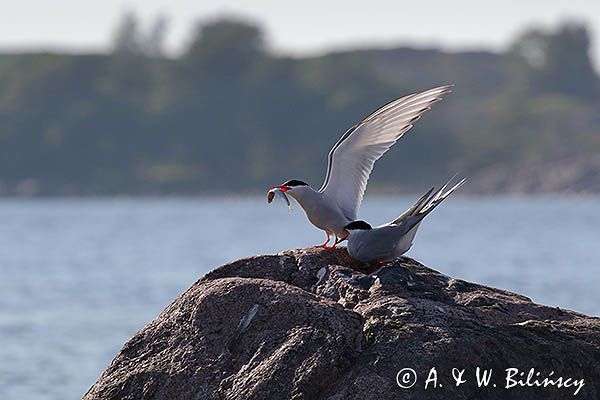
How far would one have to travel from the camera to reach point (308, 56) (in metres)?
170

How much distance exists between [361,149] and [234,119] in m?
145

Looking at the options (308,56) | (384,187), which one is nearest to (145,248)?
(384,187)

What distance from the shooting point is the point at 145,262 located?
178 ft

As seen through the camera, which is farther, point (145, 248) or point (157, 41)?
point (157, 41)

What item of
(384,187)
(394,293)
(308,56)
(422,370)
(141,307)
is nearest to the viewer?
(422,370)

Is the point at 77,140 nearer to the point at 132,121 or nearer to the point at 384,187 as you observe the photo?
the point at 132,121

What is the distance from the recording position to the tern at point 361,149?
909 cm

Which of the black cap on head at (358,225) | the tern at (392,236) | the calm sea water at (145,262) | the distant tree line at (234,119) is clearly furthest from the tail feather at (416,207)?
the distant tree line at (234,119)

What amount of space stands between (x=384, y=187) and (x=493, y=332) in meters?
129

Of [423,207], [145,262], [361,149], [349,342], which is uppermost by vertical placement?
[145,262]

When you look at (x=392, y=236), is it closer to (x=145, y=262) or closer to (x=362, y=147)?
(x=362, y=147)

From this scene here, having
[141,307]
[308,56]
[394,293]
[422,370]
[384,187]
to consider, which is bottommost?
[422,370]

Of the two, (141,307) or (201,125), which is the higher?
(201,125)

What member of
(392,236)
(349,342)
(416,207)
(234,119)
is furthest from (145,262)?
(234,119)
